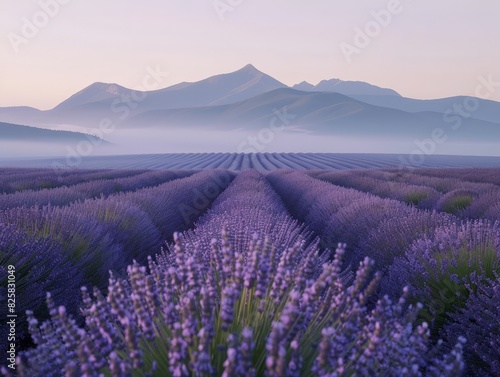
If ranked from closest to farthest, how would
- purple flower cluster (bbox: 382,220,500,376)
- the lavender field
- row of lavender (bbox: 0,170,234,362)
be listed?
the lavender field → purple flower cluster (bbox: 382,220,500,376) → row of lavender (bbox: 0,170,234,362)

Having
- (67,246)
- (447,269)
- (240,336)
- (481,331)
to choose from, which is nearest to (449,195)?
(447,269)

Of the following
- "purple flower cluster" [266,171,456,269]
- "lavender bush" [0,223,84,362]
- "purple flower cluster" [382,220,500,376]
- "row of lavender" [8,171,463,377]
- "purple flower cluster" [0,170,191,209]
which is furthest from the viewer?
"purple flower cluster" [0,170,191,209]

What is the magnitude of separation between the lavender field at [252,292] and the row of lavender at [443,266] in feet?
0.04

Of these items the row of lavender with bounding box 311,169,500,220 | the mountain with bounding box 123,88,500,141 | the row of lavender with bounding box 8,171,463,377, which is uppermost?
the mountain with bounding box 123,88,500,141

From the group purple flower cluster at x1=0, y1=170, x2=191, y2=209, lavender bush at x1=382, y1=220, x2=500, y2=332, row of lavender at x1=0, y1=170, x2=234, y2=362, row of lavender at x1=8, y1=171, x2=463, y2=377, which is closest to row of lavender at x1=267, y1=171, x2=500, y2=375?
lavender bush at x1=382, y1=220, x2=500, y2=332

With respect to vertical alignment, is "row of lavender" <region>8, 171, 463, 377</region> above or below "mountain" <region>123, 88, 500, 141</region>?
below

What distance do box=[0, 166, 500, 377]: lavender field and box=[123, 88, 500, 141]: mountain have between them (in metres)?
138

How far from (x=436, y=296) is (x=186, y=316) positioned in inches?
79.2

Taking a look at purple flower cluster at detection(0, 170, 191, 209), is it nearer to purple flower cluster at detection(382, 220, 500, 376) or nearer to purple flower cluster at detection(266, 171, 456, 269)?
purple flower cluster at detection(266, 171, 456, 269)

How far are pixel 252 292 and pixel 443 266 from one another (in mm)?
1473

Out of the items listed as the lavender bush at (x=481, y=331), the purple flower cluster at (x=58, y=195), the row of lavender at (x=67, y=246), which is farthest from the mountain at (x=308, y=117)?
the lavender bush at (x=481, y=331)

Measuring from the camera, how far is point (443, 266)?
9.50 ft

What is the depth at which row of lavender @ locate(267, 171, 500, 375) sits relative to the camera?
7.77 feet

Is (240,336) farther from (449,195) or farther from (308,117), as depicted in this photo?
(308,117)
